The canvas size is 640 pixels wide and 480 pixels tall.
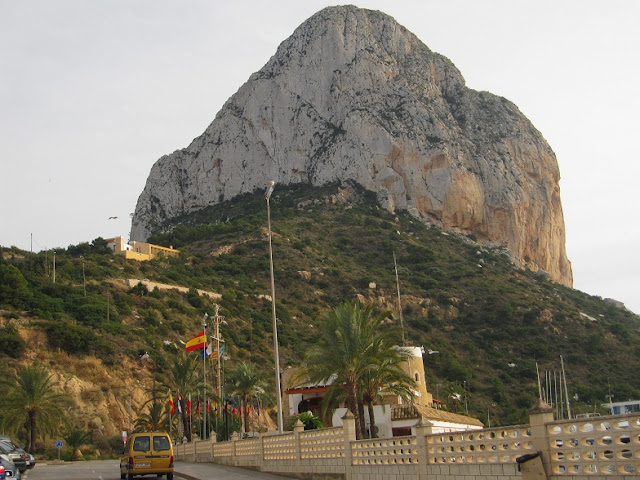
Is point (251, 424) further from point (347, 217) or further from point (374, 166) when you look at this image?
point (374, 166)

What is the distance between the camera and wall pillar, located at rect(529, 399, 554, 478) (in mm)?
14000

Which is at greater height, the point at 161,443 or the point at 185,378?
→ the point at 185,378

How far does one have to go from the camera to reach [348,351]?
3011cm

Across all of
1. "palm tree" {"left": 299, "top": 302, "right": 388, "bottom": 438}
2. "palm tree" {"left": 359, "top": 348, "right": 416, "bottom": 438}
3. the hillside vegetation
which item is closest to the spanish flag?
"palm tree" {"left": 299, "top": 302, "right": 388, "bottom": 438}

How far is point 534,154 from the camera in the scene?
464 feet

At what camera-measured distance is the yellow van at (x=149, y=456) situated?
928 inches

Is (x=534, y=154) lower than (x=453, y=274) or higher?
higher

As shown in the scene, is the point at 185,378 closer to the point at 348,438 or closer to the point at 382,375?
the point at 382,375

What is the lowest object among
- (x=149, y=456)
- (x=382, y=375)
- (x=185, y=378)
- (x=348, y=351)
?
(x=149, y=456)

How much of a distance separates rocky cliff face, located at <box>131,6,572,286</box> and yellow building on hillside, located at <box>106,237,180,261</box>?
3414 centimetres

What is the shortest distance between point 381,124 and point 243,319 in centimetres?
5316

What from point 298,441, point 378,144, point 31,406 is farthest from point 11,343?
point 378,144

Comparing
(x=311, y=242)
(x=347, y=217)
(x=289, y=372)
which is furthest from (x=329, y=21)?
(x=289, y=372)

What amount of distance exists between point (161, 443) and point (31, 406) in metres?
24.4
